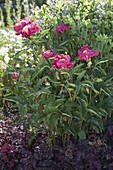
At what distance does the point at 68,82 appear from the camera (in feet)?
9.02

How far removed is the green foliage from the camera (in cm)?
277

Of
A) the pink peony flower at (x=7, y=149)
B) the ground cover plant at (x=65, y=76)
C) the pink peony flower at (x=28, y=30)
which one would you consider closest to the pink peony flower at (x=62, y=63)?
the ground cover plant at (x=65, y=76)

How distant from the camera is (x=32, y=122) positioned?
Answer: 2826 mm

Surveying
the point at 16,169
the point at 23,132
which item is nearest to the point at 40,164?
the point at 16,169

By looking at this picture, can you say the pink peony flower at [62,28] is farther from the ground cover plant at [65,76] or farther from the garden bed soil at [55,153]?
the garden bed soil at [55,153]

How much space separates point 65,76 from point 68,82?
0.07 meters

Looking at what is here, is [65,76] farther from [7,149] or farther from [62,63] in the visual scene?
[7,149]

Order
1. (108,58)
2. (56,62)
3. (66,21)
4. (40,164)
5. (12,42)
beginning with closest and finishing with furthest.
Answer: (56,62) → (40,164) → (108,58) → (66,21) → (12,42)

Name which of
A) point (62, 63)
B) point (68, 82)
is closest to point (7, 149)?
point (68, 82)

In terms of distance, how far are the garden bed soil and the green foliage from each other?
0.27ft

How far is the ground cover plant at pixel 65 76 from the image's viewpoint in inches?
108

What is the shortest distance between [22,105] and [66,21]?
33.7 inches

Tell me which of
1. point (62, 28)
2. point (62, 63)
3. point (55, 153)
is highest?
point (62, 28)

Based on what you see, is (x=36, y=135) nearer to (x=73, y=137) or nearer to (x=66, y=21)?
(x=73, y=137)
